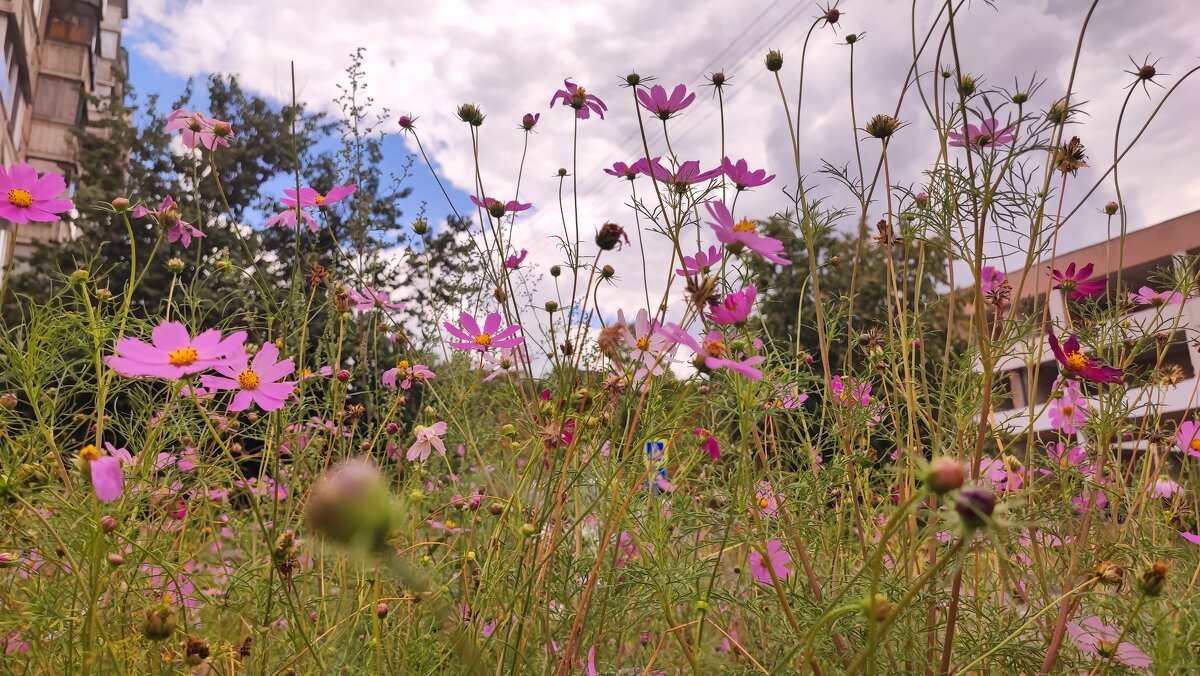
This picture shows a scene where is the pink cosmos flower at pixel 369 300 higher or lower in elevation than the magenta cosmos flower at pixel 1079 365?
higher

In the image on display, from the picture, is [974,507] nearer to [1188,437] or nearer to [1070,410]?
[1070,410]

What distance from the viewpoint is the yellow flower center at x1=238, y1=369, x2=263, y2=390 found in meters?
0.74

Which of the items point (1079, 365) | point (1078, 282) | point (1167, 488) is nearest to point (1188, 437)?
point (1167, 488)

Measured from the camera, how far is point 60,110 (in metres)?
12.3

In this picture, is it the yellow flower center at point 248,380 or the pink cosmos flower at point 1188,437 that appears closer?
the yellow flower center at point 248,380

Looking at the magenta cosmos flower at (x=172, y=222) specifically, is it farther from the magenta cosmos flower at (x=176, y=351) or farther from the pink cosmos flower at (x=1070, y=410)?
the pink cosmos flower at (x=1070, y=410)

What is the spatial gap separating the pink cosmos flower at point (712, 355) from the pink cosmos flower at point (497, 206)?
47 centimetres

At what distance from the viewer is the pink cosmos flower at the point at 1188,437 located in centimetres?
119

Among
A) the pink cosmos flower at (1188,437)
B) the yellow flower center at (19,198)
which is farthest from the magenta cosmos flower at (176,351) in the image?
the pink cosmos flower at (1188,437)

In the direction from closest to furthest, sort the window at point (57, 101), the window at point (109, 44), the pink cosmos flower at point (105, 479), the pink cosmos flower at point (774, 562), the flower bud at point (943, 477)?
1. the flower bud at point (943, 477)
2. the pink cosmos flower at point (105, 479)
3. the pink cosmos flower at point (774, 562)
4. the window at point (57, 101)
5. the window at point (109, 44)

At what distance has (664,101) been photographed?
1084 mm

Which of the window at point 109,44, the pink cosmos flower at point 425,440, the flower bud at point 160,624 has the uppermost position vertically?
the window at point 109,44

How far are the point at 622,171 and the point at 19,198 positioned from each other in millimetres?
800

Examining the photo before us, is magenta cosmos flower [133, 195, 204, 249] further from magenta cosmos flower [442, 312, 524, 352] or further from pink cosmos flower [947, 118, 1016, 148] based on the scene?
pink cosmos flower [947, 118, 1016, 148]
